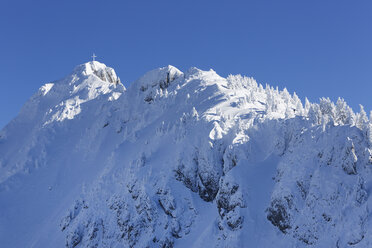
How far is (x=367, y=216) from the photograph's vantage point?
99.0 ft

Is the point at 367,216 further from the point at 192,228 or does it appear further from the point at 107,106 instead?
the point at 107,106

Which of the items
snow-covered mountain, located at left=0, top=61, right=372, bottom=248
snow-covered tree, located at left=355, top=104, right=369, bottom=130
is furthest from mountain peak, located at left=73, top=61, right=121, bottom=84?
snow-covered tree, located at left=355, top=104, right=369, bottom=130

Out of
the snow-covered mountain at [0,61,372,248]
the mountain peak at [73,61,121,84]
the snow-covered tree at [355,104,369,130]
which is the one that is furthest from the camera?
the mountain peak at [73,61,121,84]

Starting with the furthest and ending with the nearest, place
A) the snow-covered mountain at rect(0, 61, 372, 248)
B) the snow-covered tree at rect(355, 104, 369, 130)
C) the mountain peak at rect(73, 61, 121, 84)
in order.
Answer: the mountain peak at rect(73, 61, 121, 84), the snow-covered tree at rect(355, 104, 369, 130), the snow-covered mountain at rect(0, 61, 372, 248)

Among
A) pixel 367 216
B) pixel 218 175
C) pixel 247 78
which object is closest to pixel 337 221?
pixel 367 216

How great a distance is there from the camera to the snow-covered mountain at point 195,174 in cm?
3566

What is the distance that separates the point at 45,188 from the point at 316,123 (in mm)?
55801

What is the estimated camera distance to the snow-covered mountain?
35656 millimetres

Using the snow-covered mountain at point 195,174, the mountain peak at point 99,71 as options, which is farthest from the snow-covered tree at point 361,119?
the mountain peak at point 99,71

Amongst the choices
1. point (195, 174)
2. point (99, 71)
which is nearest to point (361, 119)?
point (195, 174)

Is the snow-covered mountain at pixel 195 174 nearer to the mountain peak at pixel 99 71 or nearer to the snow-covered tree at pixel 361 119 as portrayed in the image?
the snow-covered tree at pixel 361 119

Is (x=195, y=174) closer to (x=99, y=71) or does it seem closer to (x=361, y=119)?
(x=361, y=119)

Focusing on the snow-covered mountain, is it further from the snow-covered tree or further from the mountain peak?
the mountain peak

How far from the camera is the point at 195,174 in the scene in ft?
159
